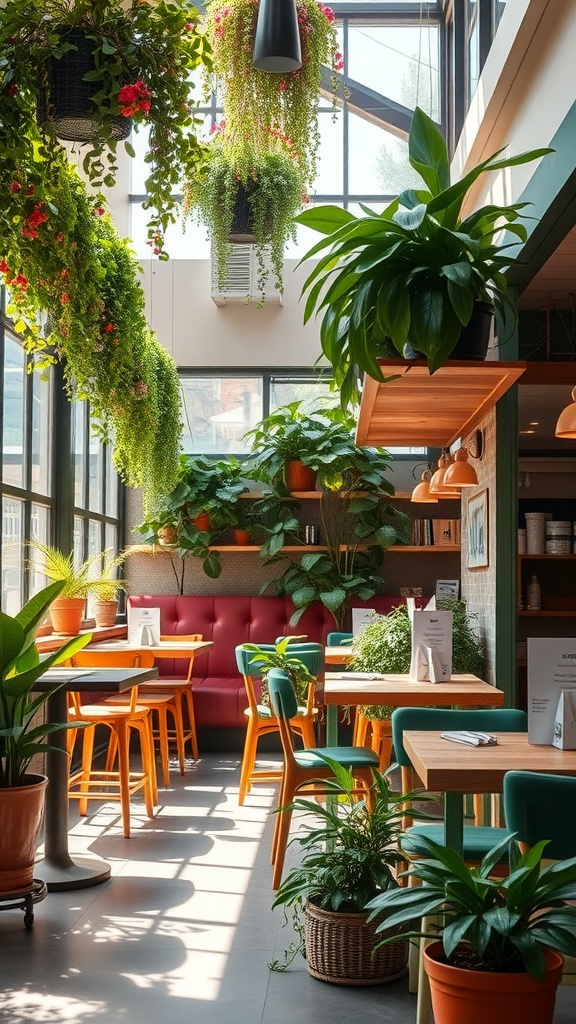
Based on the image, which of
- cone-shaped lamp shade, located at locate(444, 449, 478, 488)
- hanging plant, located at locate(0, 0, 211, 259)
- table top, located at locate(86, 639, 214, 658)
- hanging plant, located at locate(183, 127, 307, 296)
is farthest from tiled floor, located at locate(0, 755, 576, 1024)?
hanging plant, located at locate(183, 127, 307, 296)

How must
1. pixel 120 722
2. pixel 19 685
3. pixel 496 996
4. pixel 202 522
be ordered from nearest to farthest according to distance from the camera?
pixel 496 996
pixel 19 685
pixel 120 722
pixel 202 522

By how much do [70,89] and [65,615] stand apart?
414 cm

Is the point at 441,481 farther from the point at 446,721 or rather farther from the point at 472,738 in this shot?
the point at 472,738

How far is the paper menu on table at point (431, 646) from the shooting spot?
4926mm

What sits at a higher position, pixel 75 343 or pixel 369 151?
pixel 369 151

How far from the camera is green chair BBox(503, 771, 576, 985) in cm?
252

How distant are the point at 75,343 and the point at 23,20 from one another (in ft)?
5.99

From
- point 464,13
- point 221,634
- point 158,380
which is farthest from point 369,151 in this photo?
point 221,634

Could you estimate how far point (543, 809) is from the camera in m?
2.54

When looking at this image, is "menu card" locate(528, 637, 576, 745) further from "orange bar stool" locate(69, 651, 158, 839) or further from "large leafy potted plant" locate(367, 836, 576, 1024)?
"orange bar stool" locate(69, 651, 158, 839)

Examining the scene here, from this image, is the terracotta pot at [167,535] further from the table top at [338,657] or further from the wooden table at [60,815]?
the wooden table at [60,815]

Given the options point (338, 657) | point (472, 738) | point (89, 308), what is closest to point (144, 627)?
point (338, 657)

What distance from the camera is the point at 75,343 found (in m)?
4.93

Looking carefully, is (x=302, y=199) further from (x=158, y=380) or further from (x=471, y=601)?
(x=471, y=601)
